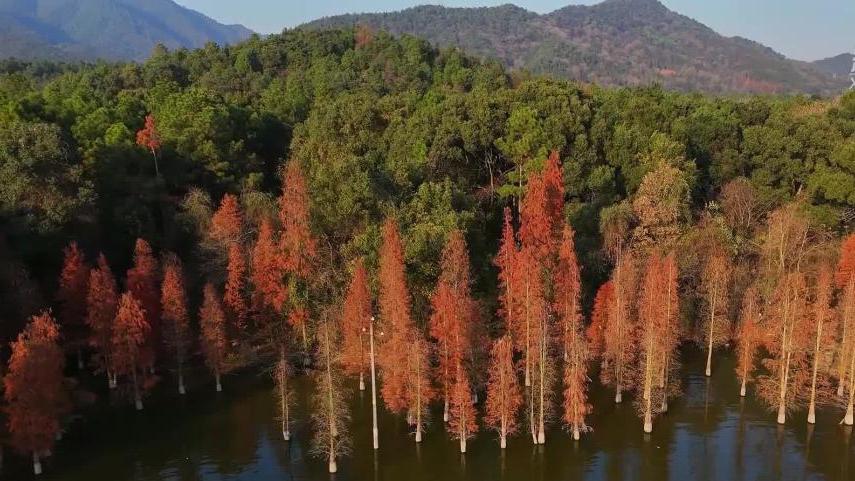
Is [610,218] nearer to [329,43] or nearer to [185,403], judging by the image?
[185,403]

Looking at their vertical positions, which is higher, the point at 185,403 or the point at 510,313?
the point at 510,313

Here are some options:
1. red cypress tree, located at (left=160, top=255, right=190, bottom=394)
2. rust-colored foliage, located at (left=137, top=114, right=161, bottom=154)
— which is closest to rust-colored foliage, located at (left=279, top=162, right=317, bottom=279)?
red cypress tree, located at (left=160, top=255, right=190, bottom=394)

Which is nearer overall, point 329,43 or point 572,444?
point 572,444

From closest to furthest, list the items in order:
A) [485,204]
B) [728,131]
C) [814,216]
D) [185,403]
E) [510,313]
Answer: [510,313], [185,403], [814,216], [485,204], [728,131]

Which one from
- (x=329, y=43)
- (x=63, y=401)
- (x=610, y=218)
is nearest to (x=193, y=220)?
(x=63, y=401)

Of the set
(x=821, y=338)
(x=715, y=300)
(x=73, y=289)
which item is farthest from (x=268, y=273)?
(x=821, y=338)

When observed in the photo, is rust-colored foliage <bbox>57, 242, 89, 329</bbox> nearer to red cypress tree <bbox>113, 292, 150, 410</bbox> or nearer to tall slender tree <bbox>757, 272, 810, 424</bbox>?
red cypress tree <bbox>113, 292, 150, 410</bbox>

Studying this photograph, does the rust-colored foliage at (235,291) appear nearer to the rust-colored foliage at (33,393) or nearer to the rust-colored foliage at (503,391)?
the rust-colored foliage at (33,393)
